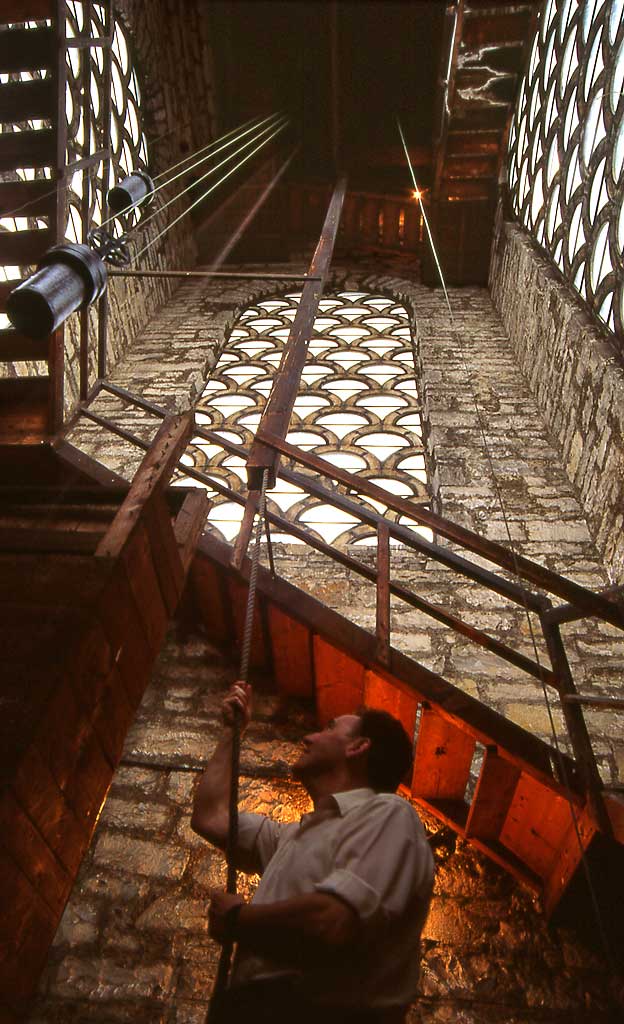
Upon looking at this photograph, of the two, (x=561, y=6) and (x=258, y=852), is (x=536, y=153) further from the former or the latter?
(x=258, y=852)

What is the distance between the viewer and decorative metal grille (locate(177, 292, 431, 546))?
562cm

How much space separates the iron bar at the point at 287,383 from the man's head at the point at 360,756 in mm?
1411

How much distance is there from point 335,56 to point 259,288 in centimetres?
385

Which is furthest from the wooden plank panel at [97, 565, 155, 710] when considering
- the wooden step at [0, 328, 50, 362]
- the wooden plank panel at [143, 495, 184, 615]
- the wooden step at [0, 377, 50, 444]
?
the wooden step at [0, 328, 50, 362]

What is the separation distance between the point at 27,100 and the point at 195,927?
15.0ft

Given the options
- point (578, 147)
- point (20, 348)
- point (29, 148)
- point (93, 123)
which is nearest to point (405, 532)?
point (20, 348)

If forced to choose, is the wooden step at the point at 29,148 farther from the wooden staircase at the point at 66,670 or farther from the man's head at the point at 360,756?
the man's head at the point at 360,756

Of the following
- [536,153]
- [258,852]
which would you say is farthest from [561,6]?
[258,852]

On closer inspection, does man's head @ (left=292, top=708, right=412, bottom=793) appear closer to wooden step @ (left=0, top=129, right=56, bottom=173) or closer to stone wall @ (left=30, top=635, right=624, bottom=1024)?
stone wall @ (left=30, top=635, right=624, bottom=1024)

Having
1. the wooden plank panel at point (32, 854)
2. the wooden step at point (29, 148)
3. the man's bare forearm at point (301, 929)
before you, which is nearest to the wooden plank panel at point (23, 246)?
the wooden step at point (29, 148)

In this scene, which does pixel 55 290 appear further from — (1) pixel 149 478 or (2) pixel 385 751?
(2) pixel 385 751

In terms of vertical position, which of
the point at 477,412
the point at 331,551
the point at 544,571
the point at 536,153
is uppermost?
the point at 536,153

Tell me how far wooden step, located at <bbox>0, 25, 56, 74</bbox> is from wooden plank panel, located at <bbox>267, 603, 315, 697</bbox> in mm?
3519

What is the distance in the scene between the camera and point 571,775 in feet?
8.57
